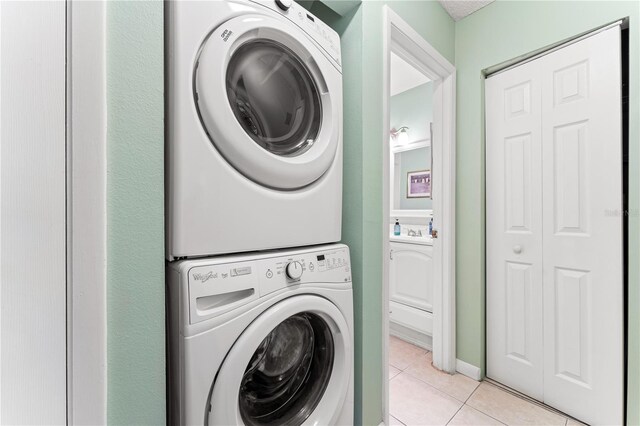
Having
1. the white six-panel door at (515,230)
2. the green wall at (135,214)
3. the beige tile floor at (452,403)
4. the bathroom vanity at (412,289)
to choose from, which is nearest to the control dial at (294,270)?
the green wall at (135,214)

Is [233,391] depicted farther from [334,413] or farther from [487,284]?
[487,284]

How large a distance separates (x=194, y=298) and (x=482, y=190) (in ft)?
5.83

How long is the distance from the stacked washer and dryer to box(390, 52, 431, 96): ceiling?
1.70m

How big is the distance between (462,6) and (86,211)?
2207mm

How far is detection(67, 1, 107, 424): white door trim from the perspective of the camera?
1.75 ft

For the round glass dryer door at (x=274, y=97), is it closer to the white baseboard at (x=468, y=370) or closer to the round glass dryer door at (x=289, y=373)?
the round glass dryer door at (x=289, y=373)

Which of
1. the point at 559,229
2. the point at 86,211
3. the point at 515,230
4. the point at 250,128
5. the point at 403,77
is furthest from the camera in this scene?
the point at 403,77

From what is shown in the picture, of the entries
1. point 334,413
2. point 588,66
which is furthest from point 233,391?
point 588,66

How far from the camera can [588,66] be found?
138cm

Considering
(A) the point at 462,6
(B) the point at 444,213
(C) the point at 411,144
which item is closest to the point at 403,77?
(C) the point at 411,144

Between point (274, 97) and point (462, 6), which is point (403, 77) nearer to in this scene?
point (462, 6)

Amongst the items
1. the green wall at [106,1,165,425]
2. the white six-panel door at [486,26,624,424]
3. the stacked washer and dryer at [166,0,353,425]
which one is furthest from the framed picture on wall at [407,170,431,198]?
the green wall at [106,1,165,425]

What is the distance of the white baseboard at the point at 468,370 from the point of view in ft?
5.78

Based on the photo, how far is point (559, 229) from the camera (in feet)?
4.87
